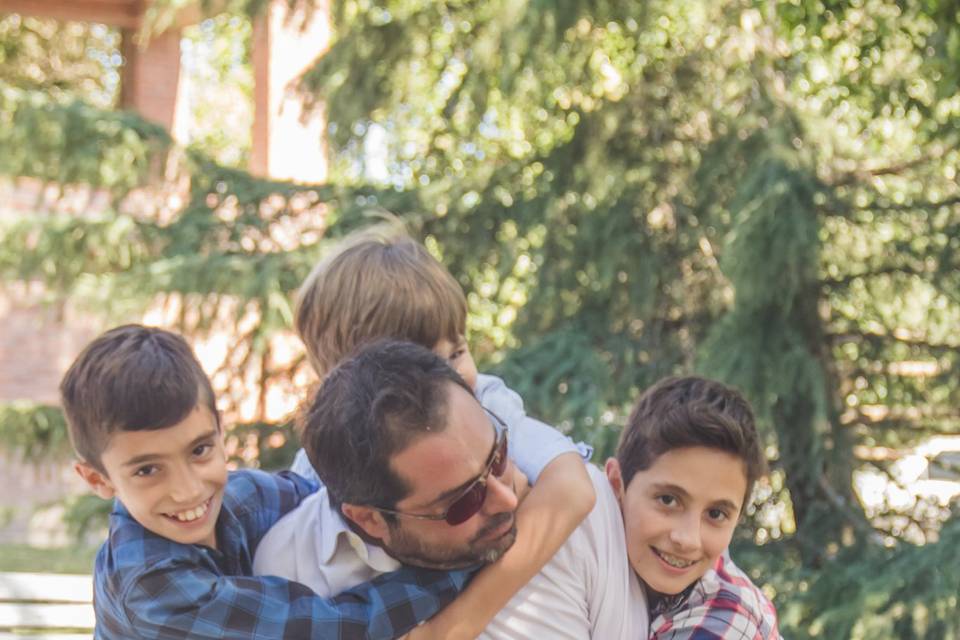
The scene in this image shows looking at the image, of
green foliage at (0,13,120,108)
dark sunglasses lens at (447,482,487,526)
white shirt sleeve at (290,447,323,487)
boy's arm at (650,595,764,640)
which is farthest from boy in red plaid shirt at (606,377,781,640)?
green foliage at (0,13,120,108)

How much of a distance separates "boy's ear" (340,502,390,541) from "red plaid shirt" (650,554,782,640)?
19.1 inches

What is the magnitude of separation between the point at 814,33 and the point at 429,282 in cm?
284

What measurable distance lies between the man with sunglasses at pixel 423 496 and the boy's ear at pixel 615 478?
10.5 inches

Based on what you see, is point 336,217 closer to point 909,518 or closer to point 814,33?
point 814,33

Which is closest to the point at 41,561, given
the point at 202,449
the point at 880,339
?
the point at 880,339

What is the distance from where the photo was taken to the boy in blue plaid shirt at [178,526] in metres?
1.84

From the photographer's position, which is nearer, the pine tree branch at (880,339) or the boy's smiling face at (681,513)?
the boy's smiling face at (681,513)

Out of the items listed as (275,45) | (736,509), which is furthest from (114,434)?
(275,45)

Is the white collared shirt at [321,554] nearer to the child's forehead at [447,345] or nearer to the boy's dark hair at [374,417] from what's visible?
the boy's dark hair at [374,417]

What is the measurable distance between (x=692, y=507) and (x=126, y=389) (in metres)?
0.89

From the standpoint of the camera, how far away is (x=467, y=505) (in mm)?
1752

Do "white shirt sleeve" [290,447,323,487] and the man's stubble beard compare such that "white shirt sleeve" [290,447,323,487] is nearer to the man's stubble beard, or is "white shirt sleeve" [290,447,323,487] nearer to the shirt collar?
the shirt collar

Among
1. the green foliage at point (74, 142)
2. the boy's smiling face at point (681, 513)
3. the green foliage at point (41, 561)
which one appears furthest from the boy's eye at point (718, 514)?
the green foliage at point (41, 561)

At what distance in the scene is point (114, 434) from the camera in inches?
80.7
